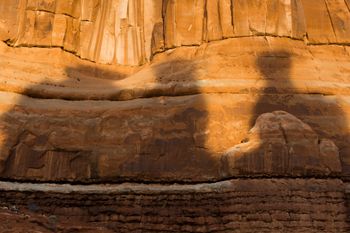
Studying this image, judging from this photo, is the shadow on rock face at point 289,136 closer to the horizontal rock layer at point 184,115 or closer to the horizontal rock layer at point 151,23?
the horizontal rock layer at point 184,115

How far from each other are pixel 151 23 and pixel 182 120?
22.4 ft

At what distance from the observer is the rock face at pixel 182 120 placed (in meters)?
14.9

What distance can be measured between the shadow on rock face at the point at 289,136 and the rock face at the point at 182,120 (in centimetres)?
4

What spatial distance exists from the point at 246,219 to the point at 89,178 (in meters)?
5.06

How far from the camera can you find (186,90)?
1783 cm

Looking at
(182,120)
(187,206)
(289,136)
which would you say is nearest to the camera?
(187,206)

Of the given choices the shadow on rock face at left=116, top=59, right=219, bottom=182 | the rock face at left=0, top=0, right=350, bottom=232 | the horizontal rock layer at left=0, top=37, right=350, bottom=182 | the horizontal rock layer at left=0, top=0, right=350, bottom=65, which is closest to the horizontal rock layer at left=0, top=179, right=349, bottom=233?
the rock face at left=0, top=0, right=350, bottom=232

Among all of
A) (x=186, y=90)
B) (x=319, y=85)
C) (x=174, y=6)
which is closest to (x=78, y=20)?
(x=174, y=6)

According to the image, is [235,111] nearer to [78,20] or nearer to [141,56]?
[141,56]

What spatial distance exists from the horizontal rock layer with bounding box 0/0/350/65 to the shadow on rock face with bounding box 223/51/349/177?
8.13 feet

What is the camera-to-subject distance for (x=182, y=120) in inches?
673

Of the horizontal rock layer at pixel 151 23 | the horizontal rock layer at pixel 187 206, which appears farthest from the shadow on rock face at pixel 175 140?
the horizontal rock layer at pixel 151 23

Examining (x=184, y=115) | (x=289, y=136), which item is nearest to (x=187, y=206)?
(x=184, y=115)

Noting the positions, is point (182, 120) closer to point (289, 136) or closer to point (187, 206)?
point (187, 206)
